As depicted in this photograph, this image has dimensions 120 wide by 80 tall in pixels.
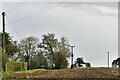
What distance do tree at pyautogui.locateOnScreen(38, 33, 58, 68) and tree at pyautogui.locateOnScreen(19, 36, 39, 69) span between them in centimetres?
291

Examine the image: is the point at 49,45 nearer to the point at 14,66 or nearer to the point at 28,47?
the point at 28,47

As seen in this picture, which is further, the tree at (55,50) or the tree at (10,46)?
the tree at (55,50)

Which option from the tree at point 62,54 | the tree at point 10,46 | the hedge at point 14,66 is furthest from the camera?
the tree at point 62,54

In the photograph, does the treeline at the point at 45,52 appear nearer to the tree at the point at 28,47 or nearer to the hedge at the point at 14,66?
the tree at the point at 28,47

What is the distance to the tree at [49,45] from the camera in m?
74.8

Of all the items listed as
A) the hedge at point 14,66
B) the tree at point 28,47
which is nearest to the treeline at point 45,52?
the tree at point 28,47

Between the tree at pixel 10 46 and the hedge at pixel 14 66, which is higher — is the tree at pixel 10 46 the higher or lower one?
the higher one

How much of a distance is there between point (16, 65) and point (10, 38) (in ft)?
48.1

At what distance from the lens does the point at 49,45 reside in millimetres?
80125

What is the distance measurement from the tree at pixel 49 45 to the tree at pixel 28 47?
2.91 metres

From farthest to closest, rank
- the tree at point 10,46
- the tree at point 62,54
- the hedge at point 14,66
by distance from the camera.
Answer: the tree at point 62,54 < the tree at point 10,46 < the hedge at point 14,66

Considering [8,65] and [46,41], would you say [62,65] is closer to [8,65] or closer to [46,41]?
[46,41]

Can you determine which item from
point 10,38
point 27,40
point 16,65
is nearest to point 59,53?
point 27,40

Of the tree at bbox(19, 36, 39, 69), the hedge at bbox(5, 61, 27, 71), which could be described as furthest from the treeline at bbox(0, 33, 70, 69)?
the hedge at bbox(5, 61, 27, 71)
